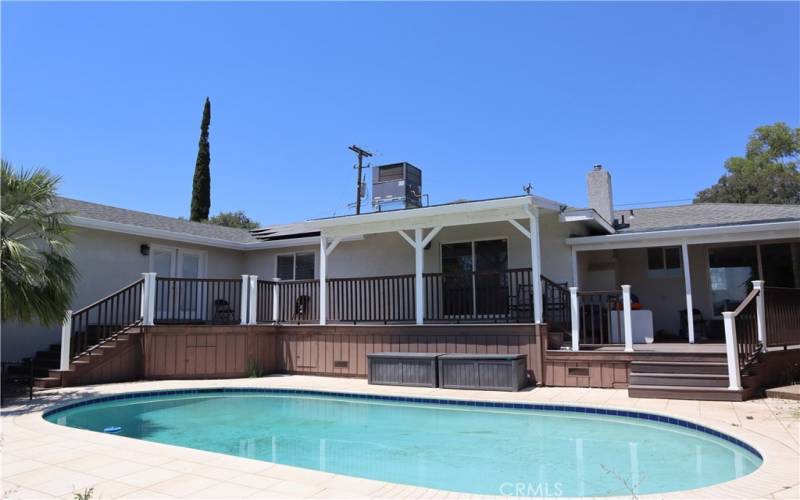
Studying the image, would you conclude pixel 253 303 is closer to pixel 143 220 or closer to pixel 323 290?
pixel 323 290

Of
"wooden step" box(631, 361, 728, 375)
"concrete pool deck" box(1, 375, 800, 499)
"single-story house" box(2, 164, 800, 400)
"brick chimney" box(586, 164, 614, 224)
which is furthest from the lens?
"brick chimney" box(586, 164, 614, 224)

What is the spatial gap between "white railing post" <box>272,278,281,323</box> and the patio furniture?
1.02 m

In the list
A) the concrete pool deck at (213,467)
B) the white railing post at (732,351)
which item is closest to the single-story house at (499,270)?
the white railing post at (732,351)

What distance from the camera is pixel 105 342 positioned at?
11.2m

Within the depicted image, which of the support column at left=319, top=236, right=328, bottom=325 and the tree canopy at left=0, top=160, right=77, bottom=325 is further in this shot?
the support column at left=319, top=236, right=328, bottom=325

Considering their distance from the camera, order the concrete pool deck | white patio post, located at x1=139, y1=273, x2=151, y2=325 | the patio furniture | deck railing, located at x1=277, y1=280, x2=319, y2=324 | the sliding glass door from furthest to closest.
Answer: the patio furniture → deck railing, located at x1=277, y1=280, x2=319, y2=324 → white patio post, located at x1=139, y1=273, x2=151, y2=325 → the sliding glass door → the concrete pool deck

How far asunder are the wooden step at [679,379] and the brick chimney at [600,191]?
5.26 m

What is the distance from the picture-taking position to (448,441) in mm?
6391

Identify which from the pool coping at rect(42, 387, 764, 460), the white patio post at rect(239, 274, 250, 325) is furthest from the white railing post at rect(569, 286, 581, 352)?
the white patio post at rect(239, 274, 250, 325)

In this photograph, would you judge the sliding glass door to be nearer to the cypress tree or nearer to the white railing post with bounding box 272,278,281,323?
the white railing post with bounding box 272,278,281,323

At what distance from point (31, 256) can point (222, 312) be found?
17.5 feet

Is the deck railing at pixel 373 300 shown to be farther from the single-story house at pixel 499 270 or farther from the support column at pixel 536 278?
the support column at pixel 536 278

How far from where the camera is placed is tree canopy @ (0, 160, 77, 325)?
8.05 m

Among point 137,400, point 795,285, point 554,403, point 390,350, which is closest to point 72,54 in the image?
point 137,400
